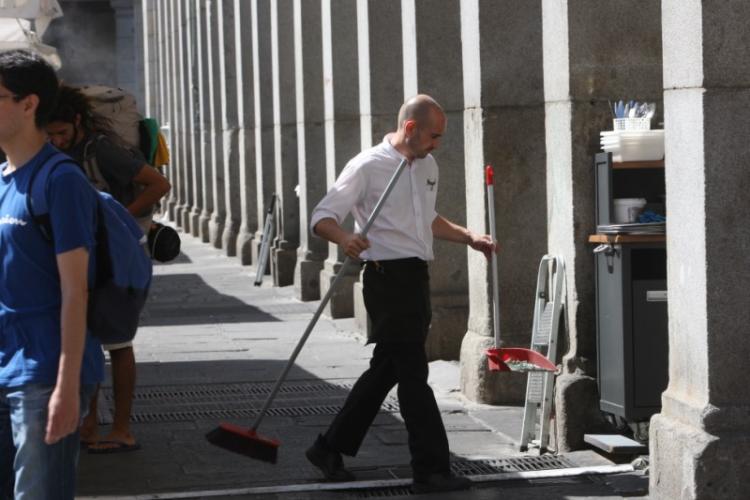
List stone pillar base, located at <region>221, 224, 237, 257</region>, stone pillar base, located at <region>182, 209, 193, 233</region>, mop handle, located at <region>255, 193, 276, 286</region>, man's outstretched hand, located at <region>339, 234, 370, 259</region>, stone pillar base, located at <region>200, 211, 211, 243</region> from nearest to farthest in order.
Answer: man's outstretched hand, located at <region>339, 234, 370, 259</region> < mop handle, located at <region>255, 193, 276, 286</region> < stone pillar base, located at <region>221, 224, 237, 257</region> < stone pillar base, located at <region>200, 211, 211, 243</region> < stone pillar base, located at <region>182, 209, 193, 233</region>

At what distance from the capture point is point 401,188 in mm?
7625

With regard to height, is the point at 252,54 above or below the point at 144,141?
above

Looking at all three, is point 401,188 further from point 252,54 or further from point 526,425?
point 252,54

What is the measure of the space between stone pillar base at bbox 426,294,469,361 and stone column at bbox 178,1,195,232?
24426 mm

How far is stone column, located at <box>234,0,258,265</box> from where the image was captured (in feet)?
79.3

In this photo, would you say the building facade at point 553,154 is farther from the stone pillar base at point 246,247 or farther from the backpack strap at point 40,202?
the stone pillar base at point 246,247

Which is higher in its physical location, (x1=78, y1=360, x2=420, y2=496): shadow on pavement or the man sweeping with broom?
the man sweeping with broom

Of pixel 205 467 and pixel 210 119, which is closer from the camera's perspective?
pixel 205 467

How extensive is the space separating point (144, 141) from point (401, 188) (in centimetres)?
191

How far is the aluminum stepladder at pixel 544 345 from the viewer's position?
845cm

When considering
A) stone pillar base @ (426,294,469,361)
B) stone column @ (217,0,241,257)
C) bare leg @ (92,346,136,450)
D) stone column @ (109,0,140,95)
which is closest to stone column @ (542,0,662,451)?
bare leg @ (92,346,136,450)

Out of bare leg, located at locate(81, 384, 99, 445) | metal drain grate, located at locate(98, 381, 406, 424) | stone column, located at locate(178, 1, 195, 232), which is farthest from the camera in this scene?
stone column, located at locate(178, 1, 195, 232)

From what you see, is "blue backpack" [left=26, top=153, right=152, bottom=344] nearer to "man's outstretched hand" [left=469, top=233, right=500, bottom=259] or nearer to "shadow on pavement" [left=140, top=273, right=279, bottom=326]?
"man's outstretched hand" [left=469, top=233, right=500, bottom=259]

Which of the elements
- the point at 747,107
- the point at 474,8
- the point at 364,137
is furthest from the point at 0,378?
the point at 364,137
